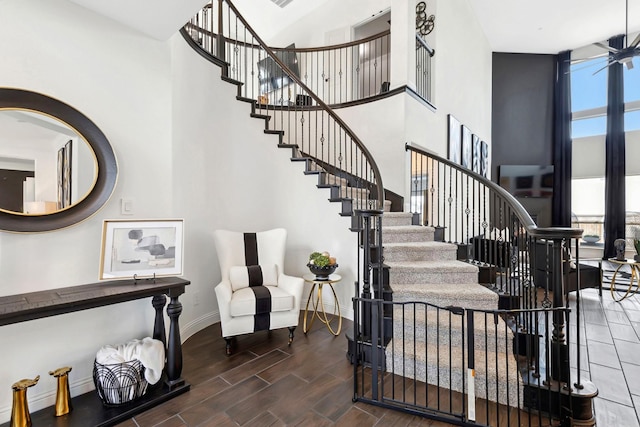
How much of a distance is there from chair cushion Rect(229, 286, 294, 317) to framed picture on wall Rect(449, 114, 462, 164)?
4.25m

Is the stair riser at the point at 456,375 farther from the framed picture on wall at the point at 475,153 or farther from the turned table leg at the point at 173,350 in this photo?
the framed picture on wall at the point at 475,153

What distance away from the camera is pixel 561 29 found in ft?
22.9

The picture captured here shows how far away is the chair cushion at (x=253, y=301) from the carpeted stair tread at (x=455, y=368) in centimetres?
105

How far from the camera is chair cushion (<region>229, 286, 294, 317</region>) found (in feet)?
8.96

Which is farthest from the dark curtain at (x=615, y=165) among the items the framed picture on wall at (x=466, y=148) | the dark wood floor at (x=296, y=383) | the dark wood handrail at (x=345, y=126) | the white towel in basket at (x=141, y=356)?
the white towel in basket at (x=141, y=356)

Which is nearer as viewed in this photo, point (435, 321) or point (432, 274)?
point (435, 321)

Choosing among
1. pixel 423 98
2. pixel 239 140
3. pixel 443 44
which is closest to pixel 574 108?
pixel 443 44

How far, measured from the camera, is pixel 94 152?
2133 mm

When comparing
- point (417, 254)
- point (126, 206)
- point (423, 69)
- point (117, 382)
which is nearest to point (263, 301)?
point (117, 382)

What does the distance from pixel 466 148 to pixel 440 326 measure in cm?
476

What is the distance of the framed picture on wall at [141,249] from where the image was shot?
2.06m

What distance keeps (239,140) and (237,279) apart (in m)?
1.75

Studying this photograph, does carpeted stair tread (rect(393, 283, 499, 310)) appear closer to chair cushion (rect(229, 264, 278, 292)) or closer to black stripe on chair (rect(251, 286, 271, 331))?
black stripe on chair (rect(251, 286, 271, 331))

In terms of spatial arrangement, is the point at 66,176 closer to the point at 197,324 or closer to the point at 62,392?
the point at 62,392
